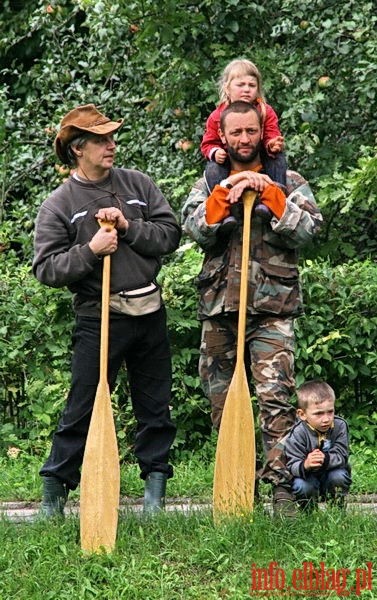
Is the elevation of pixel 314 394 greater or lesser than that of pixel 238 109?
lesser

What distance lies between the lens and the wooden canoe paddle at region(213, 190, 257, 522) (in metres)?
5.44

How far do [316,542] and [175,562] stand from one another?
62 centimetres

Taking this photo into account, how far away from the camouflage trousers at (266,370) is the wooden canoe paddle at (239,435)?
0.12 meters

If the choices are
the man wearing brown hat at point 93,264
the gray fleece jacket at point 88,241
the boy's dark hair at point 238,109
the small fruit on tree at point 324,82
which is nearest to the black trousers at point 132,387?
the man wearing brown hat at point 93,264

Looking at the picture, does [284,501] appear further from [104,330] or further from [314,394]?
[104,330]

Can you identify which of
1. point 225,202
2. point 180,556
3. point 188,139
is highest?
point 188,139

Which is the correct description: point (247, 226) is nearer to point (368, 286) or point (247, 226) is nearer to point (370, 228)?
point (368, 286)

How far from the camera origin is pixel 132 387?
596 cm

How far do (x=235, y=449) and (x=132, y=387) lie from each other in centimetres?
74

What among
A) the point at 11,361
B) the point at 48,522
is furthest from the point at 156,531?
the point at 11,361

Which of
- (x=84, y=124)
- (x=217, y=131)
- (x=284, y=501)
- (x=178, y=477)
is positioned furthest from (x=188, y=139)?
(x=284, y=501)

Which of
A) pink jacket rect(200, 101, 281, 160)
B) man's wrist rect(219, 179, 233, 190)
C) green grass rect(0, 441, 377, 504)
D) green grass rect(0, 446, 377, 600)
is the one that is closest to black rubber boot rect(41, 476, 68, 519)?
green grass rect(0, 446, 377, 600)

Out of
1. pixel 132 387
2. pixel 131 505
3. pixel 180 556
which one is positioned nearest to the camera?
pixel 180 556

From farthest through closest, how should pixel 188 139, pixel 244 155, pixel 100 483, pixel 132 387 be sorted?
1. pixel 188 139
2. pixel 132 387
3. pixel 244 155
4. pixel 100 483
